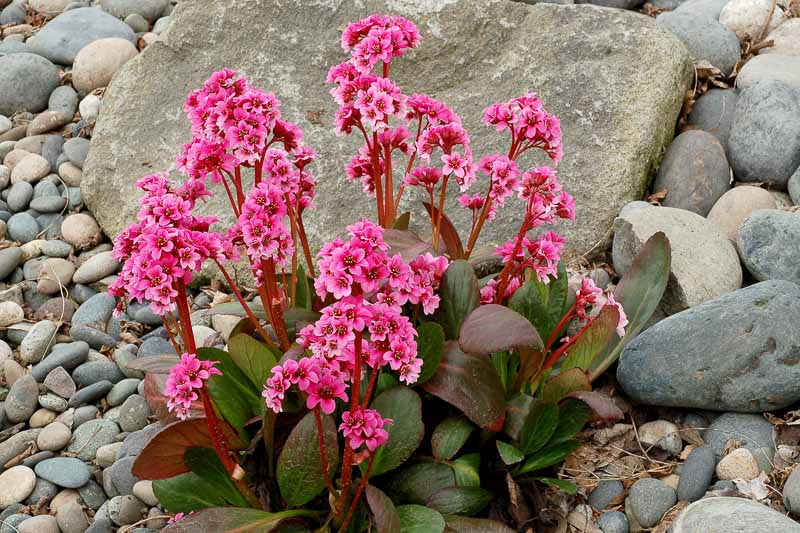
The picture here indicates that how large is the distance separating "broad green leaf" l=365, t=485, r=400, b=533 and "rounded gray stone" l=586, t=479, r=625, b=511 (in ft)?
2.99

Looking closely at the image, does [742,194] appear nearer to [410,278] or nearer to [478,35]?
[478,35]

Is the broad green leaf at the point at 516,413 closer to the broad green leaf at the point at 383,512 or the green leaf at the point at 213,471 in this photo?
the broad green leaf at the point at 383,512

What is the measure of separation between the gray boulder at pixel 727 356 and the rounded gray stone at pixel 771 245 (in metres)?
0.35

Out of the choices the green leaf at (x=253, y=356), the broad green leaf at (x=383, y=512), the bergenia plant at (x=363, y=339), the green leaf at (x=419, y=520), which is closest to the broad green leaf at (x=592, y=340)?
the bergenia plant at (x=363, y=339)

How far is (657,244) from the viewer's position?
10.2 feet

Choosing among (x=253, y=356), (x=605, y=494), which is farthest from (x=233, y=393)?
(x=605, y=494)

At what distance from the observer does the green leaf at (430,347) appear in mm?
2627

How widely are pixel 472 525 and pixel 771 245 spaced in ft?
5.83

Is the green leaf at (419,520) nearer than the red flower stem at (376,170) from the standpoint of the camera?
Yes

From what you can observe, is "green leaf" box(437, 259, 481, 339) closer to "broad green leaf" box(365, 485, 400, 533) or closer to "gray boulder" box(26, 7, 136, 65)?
"broad green leaf" box(365, 485, 400, 533)

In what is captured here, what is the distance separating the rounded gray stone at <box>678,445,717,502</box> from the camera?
9.57ft

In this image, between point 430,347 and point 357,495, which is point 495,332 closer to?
point 430,347

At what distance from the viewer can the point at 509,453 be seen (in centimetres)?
263

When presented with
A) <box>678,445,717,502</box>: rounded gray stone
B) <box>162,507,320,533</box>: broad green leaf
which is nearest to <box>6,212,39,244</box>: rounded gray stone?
<box>162,507,320,533</box>: broad green leaf
